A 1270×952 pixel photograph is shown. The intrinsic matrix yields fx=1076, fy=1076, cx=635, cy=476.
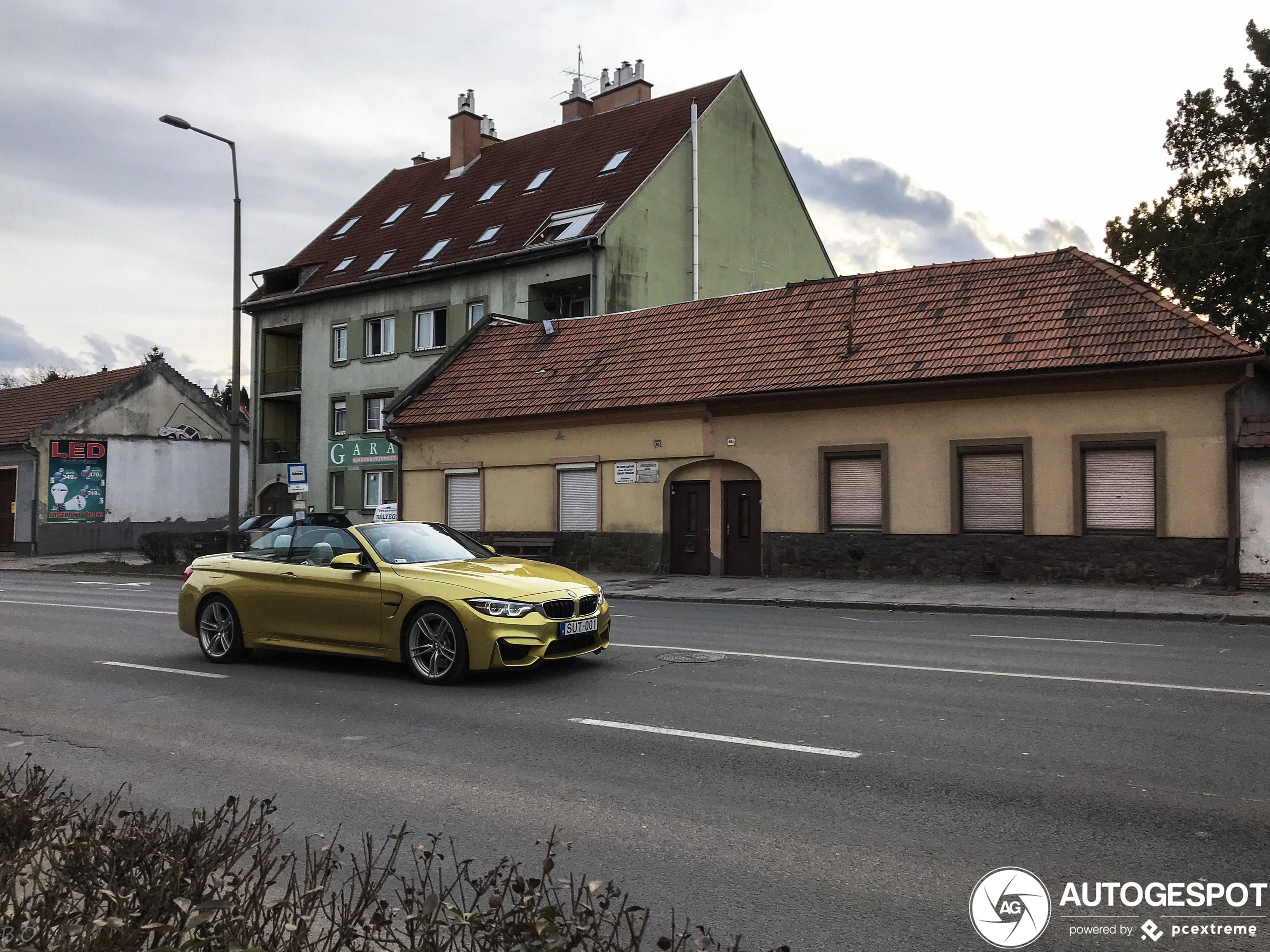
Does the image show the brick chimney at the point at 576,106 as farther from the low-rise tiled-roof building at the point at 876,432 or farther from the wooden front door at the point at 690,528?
the wooden front door at the point at 690,528

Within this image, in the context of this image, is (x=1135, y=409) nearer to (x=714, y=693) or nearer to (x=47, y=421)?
(x=714, y=693)

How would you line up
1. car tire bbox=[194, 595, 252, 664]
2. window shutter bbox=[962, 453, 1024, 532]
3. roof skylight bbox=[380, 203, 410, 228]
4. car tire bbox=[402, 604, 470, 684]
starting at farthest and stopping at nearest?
roof skylight bbox=[380, 203, 410, 228], window shutter bbox=[962, 453, 1024, 532], car tire bbox=[194, 595, 252, 664], car tire bbox=[402, 604, 470, 684]

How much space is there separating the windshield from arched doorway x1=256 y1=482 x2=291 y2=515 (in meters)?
35.3

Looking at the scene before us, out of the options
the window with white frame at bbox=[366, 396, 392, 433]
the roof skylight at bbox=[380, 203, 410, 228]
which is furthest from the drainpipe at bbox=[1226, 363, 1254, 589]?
the roof skylight at bbox=[380, 203, 410, 228]

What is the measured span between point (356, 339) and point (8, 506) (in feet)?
47.2

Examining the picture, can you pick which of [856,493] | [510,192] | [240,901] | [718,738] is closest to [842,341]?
[856,493]

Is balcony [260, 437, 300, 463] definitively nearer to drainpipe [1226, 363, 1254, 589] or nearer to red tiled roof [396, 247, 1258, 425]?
red tiled roof [396, 247, 1258, 425]

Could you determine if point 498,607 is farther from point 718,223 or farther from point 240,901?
point 718,223

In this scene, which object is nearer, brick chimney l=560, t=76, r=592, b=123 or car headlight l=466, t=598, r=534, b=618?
car headlight l=466, t=598, r=534, b=618

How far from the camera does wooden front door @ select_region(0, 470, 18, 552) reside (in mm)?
40281

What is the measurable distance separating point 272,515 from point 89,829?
34.7m

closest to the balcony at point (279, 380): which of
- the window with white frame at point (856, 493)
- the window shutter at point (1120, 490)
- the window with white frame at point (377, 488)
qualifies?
the window with white frame at point (377, 488)

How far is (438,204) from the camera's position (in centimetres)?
4369

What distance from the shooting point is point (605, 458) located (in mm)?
25547
